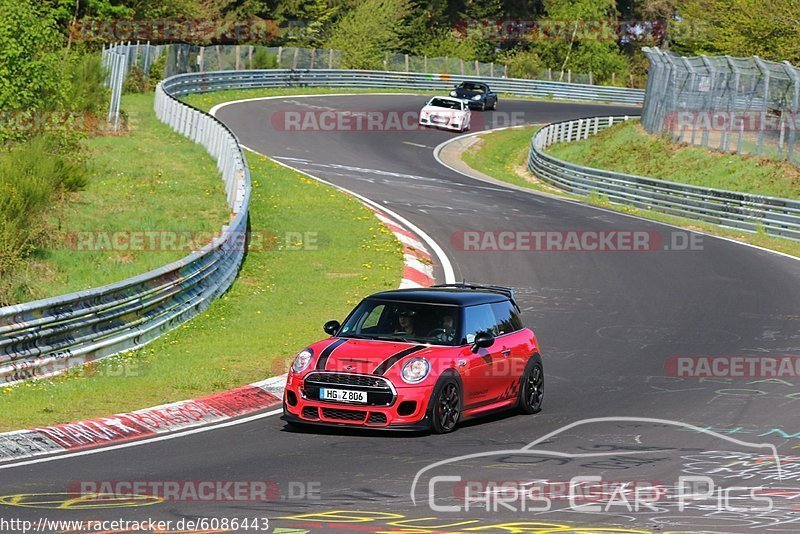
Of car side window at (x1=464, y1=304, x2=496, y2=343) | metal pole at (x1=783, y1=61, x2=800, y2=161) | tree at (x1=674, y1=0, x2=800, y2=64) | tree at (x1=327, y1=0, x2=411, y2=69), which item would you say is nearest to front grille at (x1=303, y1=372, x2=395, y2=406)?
car side window at (x1=464, y1=304, x2=496, y2=343)

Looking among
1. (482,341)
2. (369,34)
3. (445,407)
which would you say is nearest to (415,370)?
(445,407)

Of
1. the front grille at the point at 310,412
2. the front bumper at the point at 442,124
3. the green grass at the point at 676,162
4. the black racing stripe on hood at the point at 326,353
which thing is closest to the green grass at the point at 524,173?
the green grass at the point at 676,162

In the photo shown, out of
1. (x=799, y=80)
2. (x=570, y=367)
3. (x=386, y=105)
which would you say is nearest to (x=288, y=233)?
(x=570, y=367)

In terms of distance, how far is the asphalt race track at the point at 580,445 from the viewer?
8.59m

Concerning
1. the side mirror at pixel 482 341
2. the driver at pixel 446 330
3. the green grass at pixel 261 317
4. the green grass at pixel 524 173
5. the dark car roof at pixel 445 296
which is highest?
the dark car roof at pixel 445 296

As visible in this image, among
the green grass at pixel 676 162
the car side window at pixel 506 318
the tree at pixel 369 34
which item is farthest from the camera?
the tree at pixel 369 34

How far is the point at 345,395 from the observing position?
1197 cm

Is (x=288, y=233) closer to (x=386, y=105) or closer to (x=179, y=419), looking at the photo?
(x=179, y=419)

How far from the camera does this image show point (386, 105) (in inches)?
2330

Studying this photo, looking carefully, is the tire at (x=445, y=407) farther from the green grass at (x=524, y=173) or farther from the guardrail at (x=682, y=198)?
the guardrail at (x=682, y=198)

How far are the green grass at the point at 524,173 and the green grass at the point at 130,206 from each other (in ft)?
36.9

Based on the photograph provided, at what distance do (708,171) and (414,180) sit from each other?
32.8 feet

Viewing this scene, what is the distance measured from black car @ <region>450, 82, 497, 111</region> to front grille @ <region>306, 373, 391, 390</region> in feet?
164

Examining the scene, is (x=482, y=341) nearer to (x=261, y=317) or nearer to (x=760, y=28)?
(x=261, y=317)
